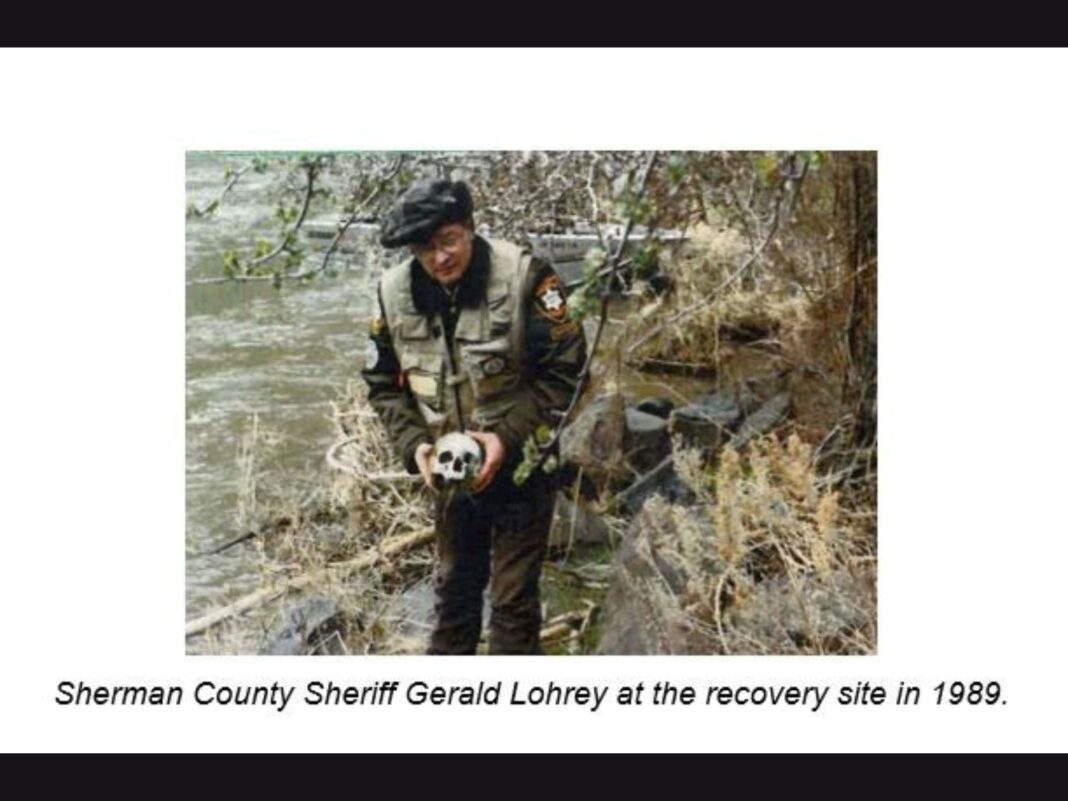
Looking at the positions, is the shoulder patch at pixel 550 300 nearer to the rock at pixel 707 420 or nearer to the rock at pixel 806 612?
the rock at pixel 707 420

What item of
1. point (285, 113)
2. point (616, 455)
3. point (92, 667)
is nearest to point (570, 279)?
point (616, 455)

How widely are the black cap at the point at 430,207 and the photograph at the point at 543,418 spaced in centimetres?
2

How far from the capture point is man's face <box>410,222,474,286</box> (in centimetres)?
767

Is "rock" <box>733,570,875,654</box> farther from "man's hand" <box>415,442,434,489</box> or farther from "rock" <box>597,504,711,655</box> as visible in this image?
"man's hand" <box>415,442,434,489</box>

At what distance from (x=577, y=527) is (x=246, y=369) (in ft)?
4.17

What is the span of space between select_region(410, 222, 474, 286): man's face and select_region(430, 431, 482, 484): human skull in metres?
0.54

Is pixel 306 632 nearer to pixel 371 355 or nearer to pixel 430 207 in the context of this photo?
pixel 371 355

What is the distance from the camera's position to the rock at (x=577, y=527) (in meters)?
7.81

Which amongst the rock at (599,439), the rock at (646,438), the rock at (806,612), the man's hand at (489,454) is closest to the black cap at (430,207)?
the man's hand at (489,454)

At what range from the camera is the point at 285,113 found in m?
7.66

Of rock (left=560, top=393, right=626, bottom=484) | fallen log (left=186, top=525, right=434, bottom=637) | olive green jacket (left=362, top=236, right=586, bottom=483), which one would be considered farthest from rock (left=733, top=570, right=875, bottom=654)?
fallen log (left=186, top=525, right=434, bottom=637)

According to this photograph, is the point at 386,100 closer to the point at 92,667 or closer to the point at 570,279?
the point at 570,279

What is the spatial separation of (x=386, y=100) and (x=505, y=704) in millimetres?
2113

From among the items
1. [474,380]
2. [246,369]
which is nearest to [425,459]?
[474,380]
